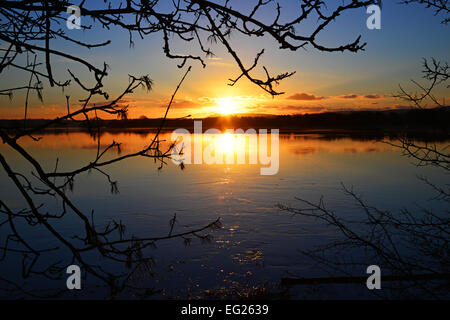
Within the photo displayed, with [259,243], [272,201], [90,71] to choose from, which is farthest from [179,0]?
[272,201]

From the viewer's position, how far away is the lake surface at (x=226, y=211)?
6137mm

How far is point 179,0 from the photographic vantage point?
1826mm

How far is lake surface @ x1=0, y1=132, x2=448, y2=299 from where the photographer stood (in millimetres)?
6137

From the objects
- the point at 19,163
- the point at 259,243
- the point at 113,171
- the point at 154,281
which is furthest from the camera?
the point at 19,163

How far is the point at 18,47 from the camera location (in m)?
1.66

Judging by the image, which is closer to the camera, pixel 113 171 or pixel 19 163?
pixel 113 171

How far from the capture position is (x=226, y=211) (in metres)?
10.5

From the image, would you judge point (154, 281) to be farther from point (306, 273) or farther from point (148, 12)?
point (148, 12)
